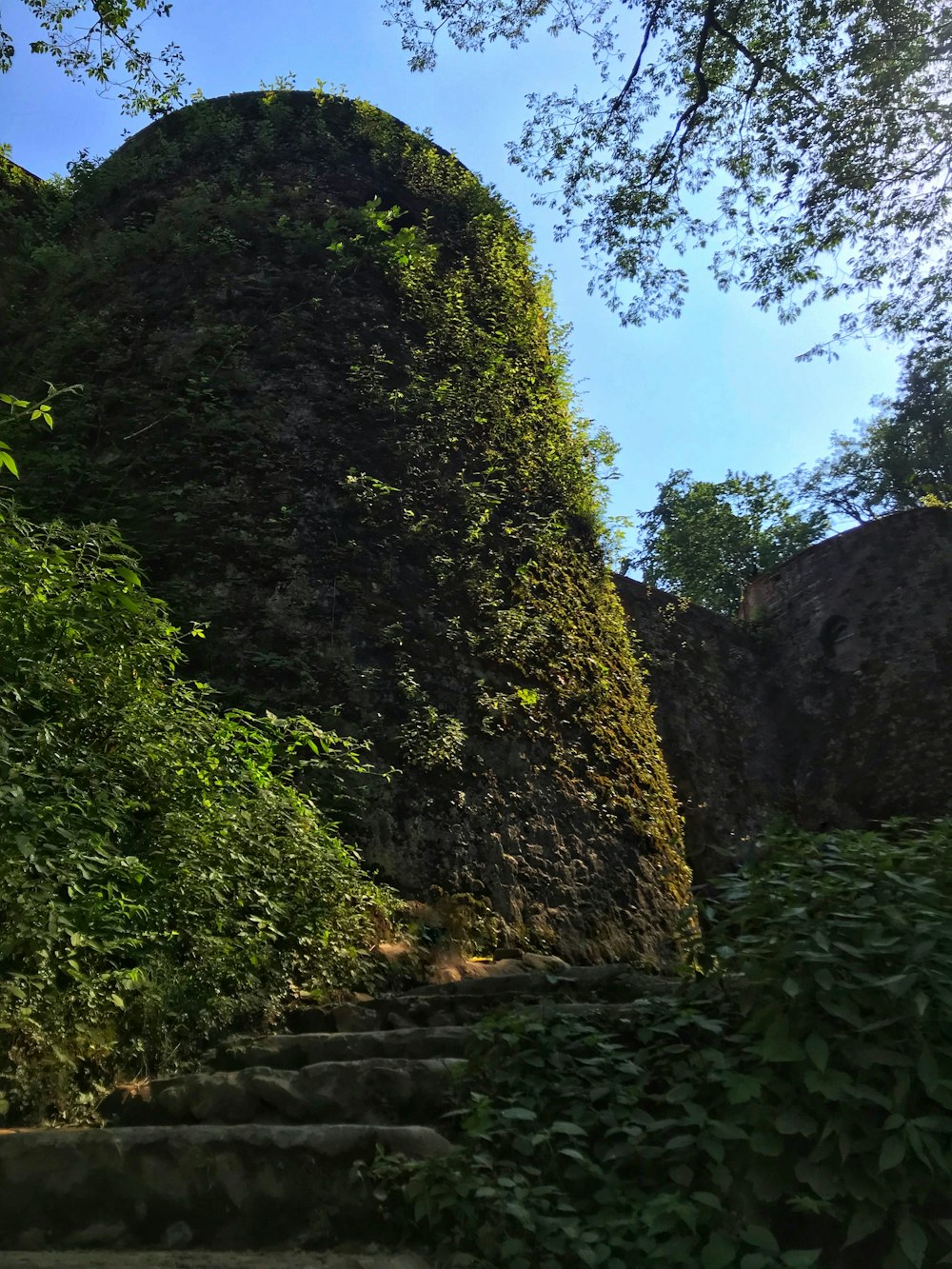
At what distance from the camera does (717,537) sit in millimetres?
21469

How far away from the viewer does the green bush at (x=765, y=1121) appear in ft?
6.56

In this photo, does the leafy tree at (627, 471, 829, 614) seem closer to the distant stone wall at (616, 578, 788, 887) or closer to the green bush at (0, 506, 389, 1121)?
the distant stone wall at (616, 578, 788, 887)

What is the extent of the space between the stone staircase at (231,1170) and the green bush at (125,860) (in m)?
0.34

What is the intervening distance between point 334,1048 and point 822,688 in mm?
10255

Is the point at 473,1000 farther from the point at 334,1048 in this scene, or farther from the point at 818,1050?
the point at 818,1050

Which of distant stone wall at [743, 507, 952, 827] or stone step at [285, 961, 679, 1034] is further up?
distant stone wall at [743, 507, 952, 827]

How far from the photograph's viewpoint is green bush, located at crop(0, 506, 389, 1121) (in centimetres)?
278

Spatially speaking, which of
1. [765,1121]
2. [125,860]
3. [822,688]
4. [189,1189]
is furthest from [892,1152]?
[822,688]

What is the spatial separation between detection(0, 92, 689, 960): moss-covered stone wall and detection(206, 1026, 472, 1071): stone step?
5.69 feet

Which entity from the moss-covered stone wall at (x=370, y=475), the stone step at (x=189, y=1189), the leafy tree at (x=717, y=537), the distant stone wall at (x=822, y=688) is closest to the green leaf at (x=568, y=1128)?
the stone step at (x=189, y=1189)

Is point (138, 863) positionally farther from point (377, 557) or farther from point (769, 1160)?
point (377, 557)

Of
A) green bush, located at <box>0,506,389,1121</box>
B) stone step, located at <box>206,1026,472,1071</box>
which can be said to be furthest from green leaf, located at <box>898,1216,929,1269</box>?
green bush, located at <box>0,506,389,1121</box>

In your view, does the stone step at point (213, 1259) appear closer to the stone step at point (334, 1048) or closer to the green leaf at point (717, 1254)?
the green leaf at point (717, 1254)

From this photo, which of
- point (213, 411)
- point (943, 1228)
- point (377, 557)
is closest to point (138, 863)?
point (943, 1228)
